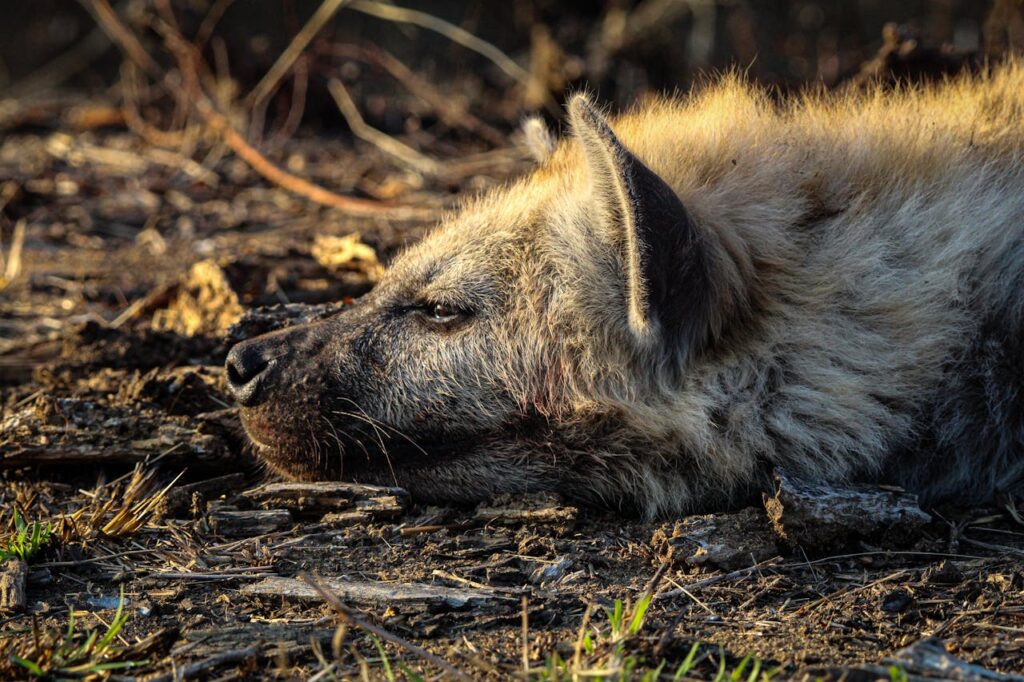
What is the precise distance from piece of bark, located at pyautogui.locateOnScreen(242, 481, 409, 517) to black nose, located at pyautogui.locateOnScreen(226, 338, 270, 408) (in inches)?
10.5

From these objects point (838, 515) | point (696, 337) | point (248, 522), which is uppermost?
point (696, 337)

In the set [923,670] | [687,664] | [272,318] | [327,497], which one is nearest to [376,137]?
[272,318]

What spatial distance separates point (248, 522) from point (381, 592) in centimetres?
58

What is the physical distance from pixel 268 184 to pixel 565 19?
2.29 meters

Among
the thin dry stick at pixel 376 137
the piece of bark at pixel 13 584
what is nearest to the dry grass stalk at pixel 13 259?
the thin dry stick at pixel 376 137

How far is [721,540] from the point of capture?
8.08 feet

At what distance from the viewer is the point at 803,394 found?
107 inches

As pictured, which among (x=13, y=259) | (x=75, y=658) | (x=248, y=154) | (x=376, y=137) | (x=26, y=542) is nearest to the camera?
(x=75, y=658)

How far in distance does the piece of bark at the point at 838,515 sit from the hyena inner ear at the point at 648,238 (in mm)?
459

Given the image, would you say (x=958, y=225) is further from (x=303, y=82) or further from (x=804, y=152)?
(x=303, y=82)

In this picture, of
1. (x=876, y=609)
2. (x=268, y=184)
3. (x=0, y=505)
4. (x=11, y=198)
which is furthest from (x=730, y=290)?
(x=11, y=198)

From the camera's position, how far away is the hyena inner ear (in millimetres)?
2508

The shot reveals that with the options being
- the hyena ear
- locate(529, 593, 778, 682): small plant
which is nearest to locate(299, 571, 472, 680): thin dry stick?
locate(529, 593, 778, 682): small plant

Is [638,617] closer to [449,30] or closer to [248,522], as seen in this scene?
[248,522]
